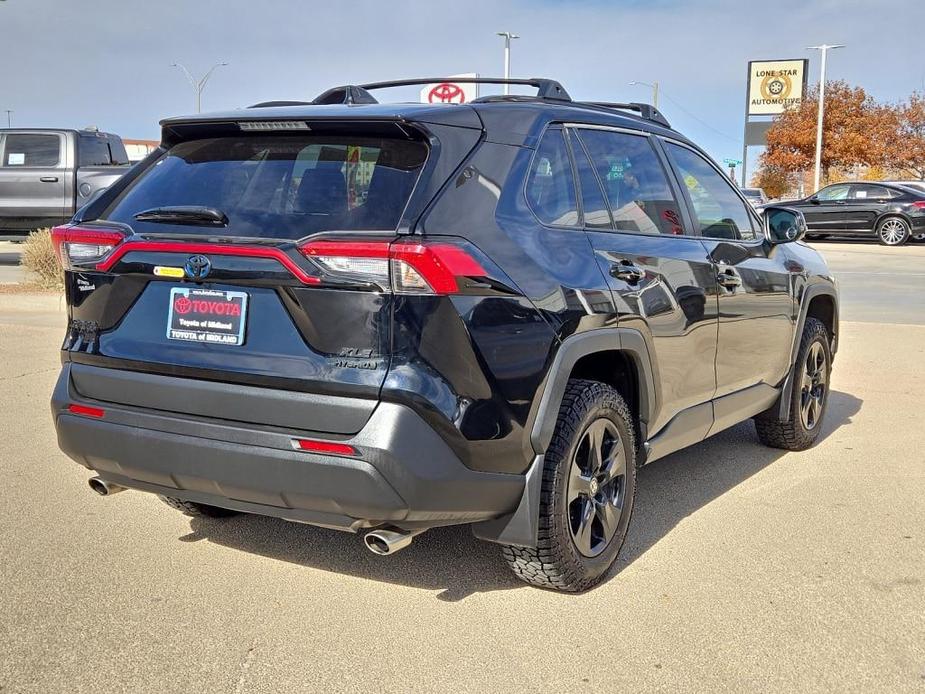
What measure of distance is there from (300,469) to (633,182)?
204 centimetres

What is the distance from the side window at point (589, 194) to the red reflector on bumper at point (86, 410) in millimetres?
1863

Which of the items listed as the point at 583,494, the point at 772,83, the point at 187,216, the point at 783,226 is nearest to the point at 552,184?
the point at 583,494

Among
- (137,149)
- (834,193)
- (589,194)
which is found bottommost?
(589,194)

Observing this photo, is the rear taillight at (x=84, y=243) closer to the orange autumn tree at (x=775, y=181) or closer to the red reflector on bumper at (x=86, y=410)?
the red reflector on bumper at (x=86, y=410)

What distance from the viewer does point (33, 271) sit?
504 inches

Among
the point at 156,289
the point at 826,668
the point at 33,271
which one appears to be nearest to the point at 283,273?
the point at 156,289

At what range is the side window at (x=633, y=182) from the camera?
4184 mm

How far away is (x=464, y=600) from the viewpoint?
379cm

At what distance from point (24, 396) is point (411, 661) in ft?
15.6

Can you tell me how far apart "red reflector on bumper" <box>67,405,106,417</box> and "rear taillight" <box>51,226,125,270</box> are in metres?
0.50

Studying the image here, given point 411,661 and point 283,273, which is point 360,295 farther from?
point 411,661

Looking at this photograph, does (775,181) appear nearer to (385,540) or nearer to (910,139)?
(910,139)

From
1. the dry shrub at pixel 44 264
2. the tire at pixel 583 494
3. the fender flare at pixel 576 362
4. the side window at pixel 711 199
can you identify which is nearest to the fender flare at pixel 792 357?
the side window at pixel 711 199

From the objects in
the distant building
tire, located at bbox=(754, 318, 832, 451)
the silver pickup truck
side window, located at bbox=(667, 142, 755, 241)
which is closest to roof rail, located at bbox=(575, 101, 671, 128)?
side window, located at bbox=(667, 142, 755, 241)
